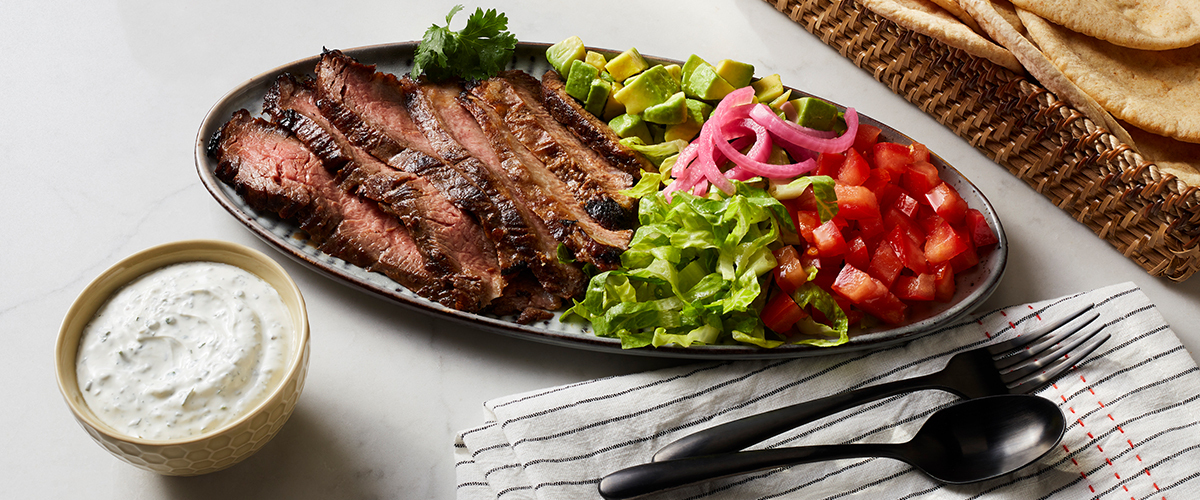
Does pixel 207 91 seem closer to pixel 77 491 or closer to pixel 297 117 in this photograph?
pixel 297 117

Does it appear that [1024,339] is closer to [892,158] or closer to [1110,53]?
[892,158]

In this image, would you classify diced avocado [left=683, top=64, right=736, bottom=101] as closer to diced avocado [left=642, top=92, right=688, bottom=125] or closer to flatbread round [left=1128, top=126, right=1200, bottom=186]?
diced avocado [left=642, top=92, right=688, bottom=125]

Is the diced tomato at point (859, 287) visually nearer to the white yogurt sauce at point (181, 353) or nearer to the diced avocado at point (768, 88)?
the diced avocado at point (768, 88)

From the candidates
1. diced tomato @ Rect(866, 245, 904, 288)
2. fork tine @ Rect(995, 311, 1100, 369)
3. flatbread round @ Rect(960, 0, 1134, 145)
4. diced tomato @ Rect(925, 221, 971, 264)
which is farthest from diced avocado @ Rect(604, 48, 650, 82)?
fork tine @ Rect(995, 311, 1100, 369)

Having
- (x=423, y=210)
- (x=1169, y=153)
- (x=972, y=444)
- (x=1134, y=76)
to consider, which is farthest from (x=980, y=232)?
(x=423, y=210)

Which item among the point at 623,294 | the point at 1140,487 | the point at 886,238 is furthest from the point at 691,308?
the point at 1140,487

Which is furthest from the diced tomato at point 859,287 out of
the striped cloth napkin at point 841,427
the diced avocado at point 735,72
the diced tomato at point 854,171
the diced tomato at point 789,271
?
the diced avocado at point 735,72
